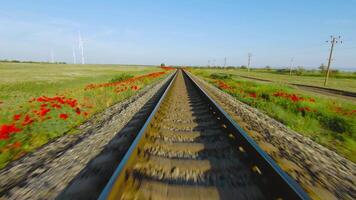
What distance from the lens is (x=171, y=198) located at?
6.84 ft

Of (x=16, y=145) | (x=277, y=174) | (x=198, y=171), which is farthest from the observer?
(x=16, y=145)

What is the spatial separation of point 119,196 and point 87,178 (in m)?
0.74

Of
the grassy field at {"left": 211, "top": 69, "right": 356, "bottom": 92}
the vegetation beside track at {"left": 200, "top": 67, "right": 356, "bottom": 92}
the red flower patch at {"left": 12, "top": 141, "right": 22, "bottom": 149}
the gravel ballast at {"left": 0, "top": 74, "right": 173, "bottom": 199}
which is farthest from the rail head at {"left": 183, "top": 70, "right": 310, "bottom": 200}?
the grassy field at {"left": 211, "top": 69, "right": 356, "bottom": 92}

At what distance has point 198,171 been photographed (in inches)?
104

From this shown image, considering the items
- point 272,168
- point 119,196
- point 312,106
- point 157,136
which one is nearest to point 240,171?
point 272,168

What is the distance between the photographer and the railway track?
213 centimetres

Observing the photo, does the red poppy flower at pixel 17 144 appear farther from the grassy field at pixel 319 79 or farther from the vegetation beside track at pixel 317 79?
the grassy field at pixel 319 79

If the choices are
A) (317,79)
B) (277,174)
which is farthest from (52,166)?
(317,79)

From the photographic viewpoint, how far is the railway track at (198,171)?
2131 millimetres

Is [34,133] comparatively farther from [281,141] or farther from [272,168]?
[281,141]

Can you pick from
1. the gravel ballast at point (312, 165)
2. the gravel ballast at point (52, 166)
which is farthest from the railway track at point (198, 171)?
the gravel ballast at point (52, 166)

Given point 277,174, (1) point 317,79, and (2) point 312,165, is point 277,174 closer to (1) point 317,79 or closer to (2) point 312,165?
(2) point 312,165

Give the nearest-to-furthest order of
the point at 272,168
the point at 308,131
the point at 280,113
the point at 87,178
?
the point at 272,168, the point at 87,178, the point at 308,131, the point at 280,113

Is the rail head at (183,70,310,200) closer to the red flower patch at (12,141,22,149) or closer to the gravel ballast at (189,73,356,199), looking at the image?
the gravel ballast at (189,73,356,199)
